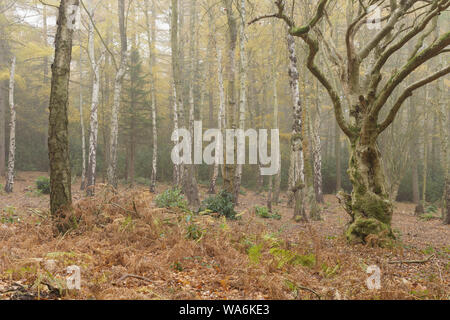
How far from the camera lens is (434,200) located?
19.2 m

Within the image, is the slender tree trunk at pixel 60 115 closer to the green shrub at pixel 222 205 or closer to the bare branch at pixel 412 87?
the green shrub at pixel 222 205

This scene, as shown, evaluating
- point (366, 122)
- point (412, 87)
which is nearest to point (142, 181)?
point (366, 122)

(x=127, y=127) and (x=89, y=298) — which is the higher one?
(x=127, y=127)

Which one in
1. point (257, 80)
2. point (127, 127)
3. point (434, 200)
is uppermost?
A: point (257, 80)

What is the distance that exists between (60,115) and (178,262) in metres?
3.20

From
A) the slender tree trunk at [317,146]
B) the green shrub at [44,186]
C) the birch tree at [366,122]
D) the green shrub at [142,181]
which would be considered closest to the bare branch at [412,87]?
the birch tree at [366,122]

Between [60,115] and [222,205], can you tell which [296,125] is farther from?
[60,115]

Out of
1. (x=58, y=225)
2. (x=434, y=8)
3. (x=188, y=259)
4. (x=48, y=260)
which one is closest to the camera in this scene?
(x=48, y=260)

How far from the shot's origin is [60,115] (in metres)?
5.11

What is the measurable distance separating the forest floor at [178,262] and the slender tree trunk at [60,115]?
383 millimetres
